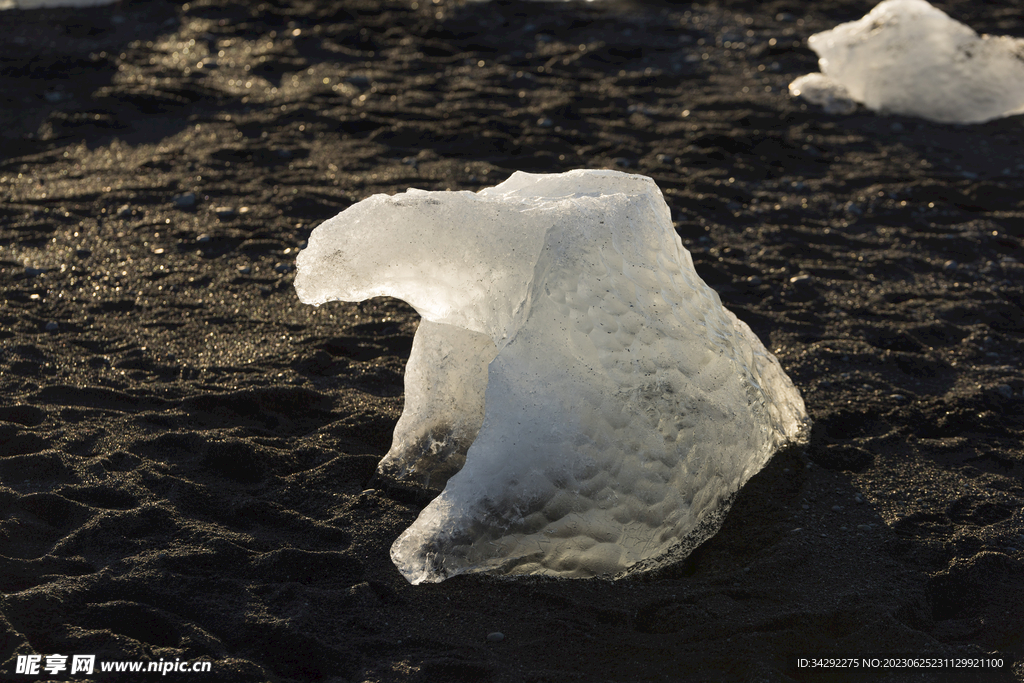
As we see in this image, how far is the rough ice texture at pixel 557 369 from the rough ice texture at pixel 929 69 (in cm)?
522

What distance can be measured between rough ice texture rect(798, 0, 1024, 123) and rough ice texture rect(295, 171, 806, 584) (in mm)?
5218

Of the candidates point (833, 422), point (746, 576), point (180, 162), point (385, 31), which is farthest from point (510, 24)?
point (746, 576)

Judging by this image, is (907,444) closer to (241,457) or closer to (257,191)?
(241,457)

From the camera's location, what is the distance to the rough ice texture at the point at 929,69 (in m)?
7.07

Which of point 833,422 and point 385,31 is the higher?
point 385,31

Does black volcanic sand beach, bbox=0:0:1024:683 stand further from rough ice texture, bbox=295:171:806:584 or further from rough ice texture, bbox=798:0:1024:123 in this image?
rough ice texture, bbox=798:0:1024:123

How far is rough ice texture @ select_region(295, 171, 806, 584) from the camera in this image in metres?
2.69

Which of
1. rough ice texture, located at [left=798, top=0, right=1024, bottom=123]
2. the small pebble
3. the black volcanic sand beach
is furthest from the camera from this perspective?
rough ice texture, located at [left=798, top=0, right=1024, bottom=123]

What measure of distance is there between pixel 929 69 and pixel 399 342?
17.8ft

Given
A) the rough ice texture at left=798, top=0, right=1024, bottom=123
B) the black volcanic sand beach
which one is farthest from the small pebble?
the rough ice texture at left=798, top=0, right=1024, bottom=123

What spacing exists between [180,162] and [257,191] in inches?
30.3

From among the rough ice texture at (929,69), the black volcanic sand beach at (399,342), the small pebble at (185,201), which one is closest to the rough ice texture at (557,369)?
the black volcanic sand beach at (399,342)

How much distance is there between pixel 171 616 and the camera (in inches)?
101

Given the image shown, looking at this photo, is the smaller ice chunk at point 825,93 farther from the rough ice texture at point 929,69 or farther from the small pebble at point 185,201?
the small pebble at point 185,201
